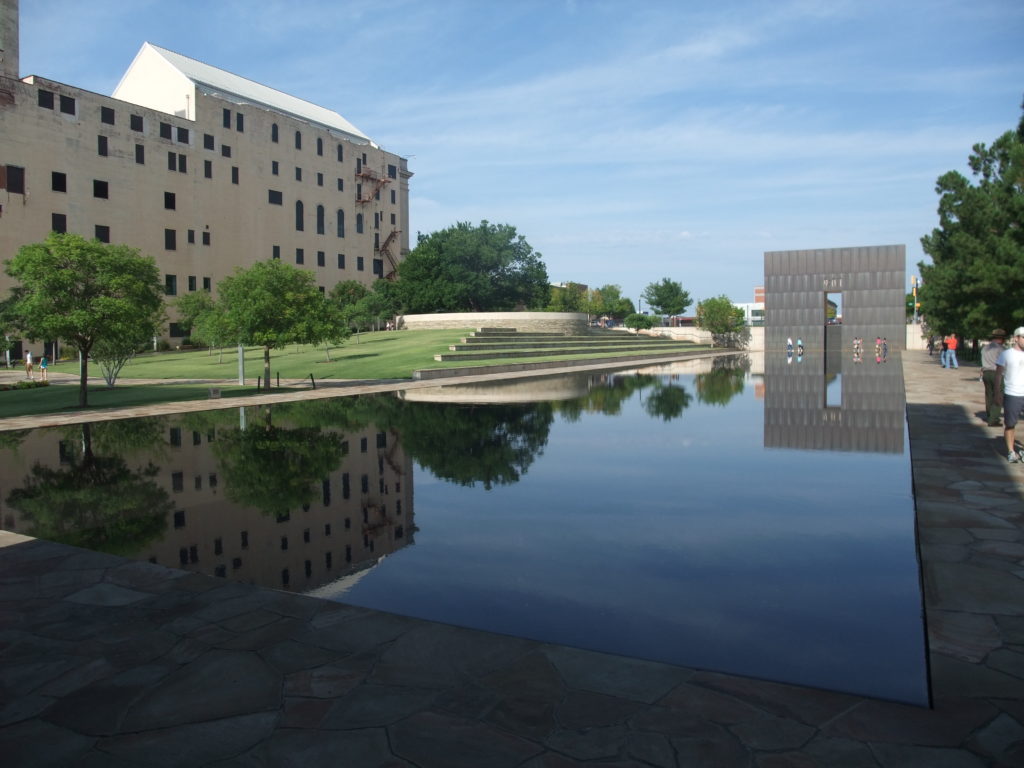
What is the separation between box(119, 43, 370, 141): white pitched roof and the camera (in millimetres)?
61500

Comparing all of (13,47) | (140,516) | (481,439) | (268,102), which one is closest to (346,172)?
(268,102)

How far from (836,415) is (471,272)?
56459mm

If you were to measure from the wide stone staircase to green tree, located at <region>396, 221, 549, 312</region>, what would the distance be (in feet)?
41.9

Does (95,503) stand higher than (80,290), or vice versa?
(80,290)

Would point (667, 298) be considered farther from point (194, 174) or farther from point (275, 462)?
point (275, 462)

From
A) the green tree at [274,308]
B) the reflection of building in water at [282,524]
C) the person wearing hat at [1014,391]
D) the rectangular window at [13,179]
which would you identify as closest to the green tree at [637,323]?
the rectangular window at [13,179]

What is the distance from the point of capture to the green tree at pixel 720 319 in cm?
7875

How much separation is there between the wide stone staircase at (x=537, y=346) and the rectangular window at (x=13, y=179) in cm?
3222

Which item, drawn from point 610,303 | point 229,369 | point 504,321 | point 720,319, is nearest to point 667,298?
point 610,303

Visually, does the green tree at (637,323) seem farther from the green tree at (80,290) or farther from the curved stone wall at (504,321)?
the green tree at (80,290)

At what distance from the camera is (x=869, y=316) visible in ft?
233

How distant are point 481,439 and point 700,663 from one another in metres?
9.80

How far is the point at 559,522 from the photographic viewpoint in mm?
7629

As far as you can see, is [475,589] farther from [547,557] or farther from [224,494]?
[224,494]
